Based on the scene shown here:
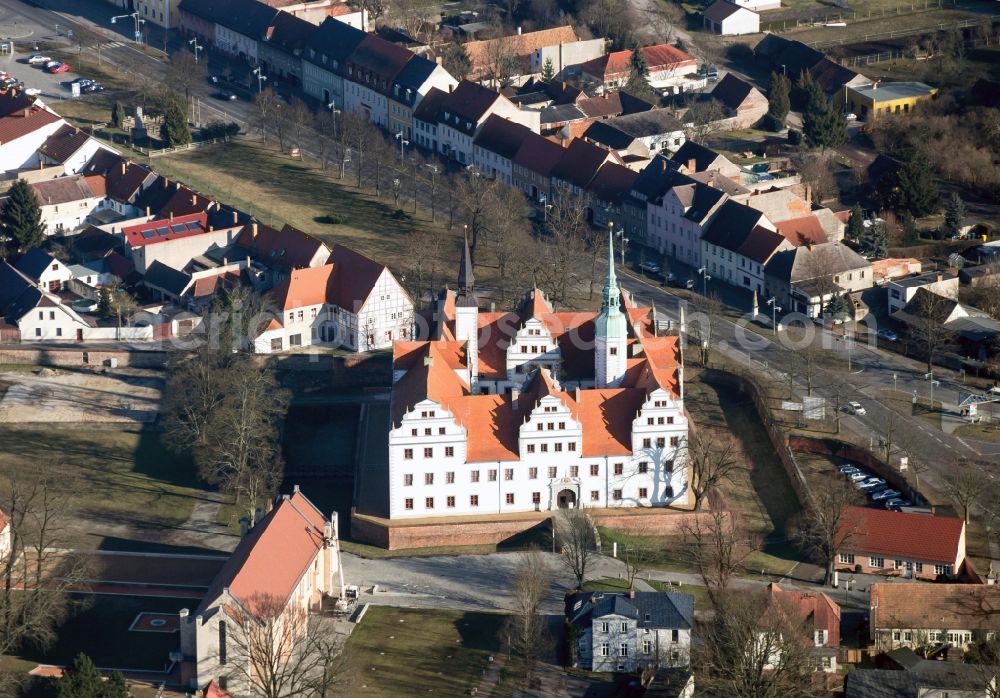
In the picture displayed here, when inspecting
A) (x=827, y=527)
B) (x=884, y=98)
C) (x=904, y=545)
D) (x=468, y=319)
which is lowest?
(x=904, y=545)

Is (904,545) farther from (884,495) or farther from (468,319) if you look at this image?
(468,319)

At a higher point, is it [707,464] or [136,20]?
[136,20]

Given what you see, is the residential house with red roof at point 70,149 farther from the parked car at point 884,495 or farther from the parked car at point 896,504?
the parked car at point 896,504

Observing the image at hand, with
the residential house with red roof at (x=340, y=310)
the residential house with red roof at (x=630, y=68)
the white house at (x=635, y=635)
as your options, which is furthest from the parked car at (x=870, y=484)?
the residential house with red roof at (x=630, y=68)

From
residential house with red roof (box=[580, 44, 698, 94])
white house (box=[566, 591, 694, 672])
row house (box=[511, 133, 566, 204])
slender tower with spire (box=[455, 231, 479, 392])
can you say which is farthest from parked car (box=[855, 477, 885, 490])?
residential house with red roof (box=[580, 44, 698, 94])

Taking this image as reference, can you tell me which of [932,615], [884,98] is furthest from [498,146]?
[932,615]

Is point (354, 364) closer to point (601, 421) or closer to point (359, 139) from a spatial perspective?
point (601, 421)
